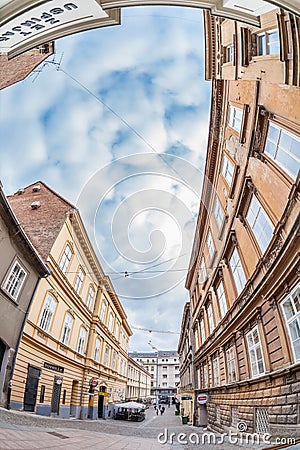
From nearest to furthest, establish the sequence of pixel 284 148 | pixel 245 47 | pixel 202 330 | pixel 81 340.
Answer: pixel 81 340 → pixel 284 148 → pixel 245 47 → pixel 202 330

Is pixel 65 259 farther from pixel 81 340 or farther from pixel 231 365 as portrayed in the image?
pixel 231 365

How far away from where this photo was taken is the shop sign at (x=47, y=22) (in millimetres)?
1549

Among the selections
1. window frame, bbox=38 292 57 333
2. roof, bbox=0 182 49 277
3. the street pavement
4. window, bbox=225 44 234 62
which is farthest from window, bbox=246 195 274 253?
window, bbox=225 44 234 62

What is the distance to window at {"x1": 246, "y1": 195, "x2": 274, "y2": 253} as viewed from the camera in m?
3.49

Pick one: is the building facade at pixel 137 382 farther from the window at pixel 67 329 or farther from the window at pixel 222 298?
the window at pixel 67 329

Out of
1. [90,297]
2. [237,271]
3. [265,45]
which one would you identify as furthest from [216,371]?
[265,45]

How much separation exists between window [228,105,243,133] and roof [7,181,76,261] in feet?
10.1

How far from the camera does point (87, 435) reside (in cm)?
218

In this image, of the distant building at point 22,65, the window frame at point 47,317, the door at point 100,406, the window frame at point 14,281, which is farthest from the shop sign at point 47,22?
the door at point 100,406

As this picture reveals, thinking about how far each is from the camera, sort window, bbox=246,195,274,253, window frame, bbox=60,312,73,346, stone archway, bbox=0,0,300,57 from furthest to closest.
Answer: window, bbox=246,195,274,253 < window frame, bbox=60,312,73,346 < stone archway, bbox=0,0,300,57

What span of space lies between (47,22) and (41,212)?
1.65 metres

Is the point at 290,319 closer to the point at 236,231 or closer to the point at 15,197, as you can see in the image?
the point at 236,231

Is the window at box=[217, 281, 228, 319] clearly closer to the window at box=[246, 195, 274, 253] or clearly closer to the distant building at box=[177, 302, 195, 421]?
the distant building at box=[177, 302, 195, 421]

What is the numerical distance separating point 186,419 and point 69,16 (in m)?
4.01
